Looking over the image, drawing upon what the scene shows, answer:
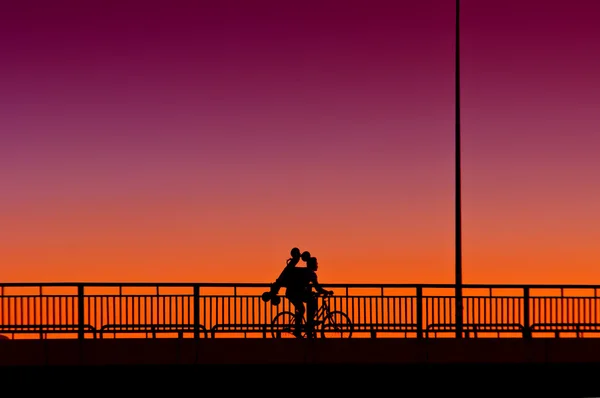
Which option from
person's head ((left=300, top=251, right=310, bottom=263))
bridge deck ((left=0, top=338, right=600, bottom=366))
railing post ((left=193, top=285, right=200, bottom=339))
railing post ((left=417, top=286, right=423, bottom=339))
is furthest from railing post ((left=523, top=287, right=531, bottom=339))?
railing post ((left=193, top=285, right=200, bottom=339))

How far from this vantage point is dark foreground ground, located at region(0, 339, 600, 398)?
16.8 metres

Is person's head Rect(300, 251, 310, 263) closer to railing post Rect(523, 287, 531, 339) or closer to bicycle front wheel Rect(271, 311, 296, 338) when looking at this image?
bicycle front wheel Rect(271, 311, 296, 338)

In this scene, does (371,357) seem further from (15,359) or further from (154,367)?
(15,359)

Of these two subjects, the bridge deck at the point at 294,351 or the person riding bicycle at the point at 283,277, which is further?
the person riding bicycle at the point at 283,277

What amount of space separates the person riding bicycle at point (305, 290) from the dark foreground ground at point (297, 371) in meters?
1.94

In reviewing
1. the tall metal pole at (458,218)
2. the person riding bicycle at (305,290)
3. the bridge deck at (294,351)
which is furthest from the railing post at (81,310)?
the tall metal pole at (458,218)

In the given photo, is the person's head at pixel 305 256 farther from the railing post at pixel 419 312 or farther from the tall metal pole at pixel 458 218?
the tall metal pole at pixel 458 218

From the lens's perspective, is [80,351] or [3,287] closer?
[80,351]

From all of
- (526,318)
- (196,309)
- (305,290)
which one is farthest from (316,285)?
(526,318)

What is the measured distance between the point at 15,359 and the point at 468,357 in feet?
24.5

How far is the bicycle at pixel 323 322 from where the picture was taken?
2409 centimetres

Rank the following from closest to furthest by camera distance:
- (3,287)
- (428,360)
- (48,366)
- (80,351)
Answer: (48,366)
(428,360)
(80,351)
(3,287)

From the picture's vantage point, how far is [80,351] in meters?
21.1

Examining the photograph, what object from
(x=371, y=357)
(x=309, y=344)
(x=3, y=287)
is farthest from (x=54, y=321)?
(x=371, y=357)
